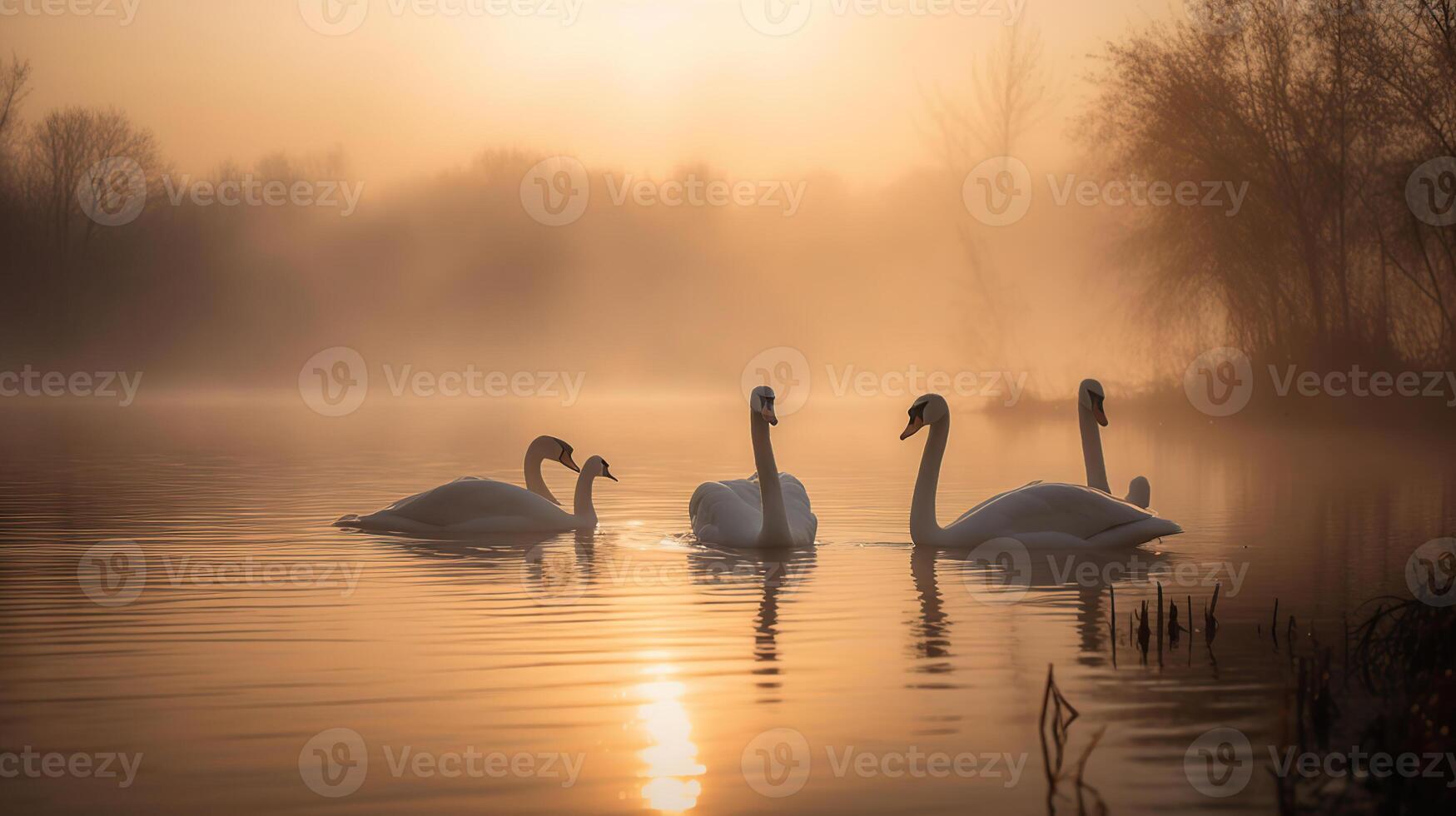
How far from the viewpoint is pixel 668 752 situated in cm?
602

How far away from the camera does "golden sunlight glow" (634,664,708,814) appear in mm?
5461

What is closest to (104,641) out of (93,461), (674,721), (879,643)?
(674,721)

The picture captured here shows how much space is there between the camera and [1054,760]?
231 inches
